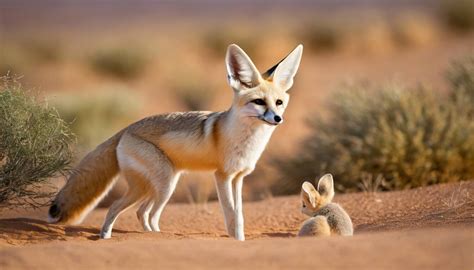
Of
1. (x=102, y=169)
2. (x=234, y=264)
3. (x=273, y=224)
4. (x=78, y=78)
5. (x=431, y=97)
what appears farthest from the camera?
(x=78, y=78)

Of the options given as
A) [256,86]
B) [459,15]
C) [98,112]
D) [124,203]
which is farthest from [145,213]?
[459,15]

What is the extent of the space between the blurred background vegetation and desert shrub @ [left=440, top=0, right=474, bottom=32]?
0.19 ft

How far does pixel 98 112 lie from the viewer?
52.4 ft

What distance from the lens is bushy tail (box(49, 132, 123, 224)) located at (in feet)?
23.0

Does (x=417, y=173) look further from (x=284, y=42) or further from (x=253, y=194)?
(x=284, y=42)

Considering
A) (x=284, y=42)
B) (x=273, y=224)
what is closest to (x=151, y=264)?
(x=273, y=224)

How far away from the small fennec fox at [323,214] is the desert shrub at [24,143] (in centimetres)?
257

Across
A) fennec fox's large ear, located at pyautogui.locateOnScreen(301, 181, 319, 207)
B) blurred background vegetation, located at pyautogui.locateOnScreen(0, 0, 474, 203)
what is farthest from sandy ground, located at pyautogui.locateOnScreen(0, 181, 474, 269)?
blurred background vegetation, located at pyautogui.locateOnScreen(0, 0, 474, 203)

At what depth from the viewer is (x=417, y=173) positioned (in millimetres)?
10125

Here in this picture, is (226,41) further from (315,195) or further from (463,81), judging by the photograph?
(315,195)

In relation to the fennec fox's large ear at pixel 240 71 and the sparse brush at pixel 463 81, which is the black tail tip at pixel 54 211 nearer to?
the fennec fox's large ear at pixel 240 71

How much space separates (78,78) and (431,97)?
1685cm

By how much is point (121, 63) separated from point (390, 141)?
1706 cm

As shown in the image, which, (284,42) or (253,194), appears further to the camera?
(284,42)
